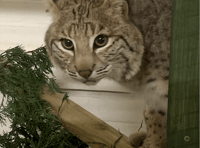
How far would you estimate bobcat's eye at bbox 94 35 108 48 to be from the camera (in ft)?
2.01

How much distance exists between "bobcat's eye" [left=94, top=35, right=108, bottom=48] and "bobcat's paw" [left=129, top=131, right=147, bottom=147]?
30 centimetres

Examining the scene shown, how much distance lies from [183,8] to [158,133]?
1.25ft

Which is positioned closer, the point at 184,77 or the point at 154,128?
the point at 184,77

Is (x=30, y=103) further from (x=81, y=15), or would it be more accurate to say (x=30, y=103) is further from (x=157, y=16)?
(x=157, y=16)

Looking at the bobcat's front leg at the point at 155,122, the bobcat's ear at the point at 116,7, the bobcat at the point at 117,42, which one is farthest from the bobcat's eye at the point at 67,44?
the bobcat's front leg at the point at 155,122

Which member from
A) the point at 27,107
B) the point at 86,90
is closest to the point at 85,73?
the point at 86,90

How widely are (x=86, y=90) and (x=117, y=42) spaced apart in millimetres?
183

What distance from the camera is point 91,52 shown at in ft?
2.00

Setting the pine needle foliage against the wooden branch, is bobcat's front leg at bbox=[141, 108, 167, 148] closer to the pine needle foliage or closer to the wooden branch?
the wooden branch

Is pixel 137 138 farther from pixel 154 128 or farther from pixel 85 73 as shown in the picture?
pixel 85 73

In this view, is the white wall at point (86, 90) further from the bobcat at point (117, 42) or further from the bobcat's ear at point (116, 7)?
the bobcat's ear at point (116, 7)

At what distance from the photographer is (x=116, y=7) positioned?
618mm

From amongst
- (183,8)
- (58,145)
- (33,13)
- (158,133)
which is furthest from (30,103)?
(183,8)

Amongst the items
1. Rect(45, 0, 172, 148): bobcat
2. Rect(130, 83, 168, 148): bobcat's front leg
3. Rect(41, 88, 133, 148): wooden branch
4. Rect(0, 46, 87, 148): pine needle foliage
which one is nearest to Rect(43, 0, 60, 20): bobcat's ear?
Rect(45, 0, 172, 148): bobcat
